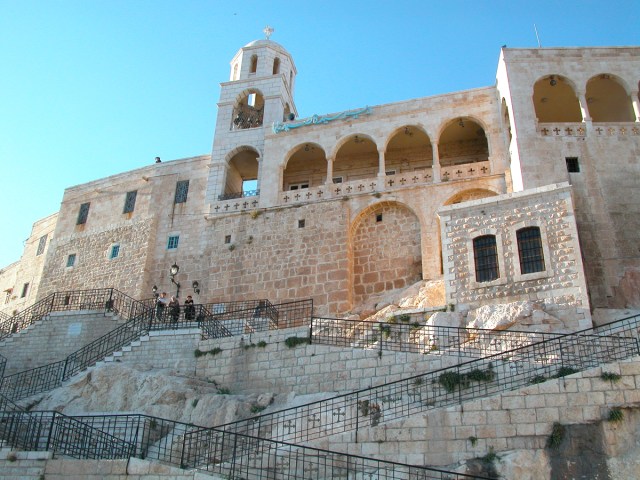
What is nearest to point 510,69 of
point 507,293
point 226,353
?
point 507,293

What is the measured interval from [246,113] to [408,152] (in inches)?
332

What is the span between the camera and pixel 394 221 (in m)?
25.1

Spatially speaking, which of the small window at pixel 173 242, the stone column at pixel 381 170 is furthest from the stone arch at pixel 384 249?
the small window at pixel 173 242

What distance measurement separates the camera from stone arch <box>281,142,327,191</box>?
29.2m

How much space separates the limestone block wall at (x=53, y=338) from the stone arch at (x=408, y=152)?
1344cm

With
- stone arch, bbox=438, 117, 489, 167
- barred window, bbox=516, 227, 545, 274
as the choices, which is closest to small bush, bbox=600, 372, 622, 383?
barred window, bbox=516, 227, 545, 274

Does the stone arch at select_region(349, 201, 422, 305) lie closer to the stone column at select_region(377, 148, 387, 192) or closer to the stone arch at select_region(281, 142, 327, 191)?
the stone column at select_region(377, 148, 387, 192)

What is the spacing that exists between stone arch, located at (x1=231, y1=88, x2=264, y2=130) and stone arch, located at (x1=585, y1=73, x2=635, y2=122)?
14691mm

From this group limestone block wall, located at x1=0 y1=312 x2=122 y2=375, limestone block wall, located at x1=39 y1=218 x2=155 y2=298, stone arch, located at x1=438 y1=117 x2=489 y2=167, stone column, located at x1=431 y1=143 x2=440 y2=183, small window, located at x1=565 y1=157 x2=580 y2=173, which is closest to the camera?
small window, located at x1=565 y1=157 x2=580 y2=173

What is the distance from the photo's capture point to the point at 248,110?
31.5m

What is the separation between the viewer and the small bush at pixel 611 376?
12.2 meters

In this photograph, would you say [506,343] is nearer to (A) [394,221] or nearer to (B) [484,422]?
(B) [484,422]

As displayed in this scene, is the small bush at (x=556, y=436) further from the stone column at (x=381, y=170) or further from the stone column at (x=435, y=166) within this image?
the stone column at (x=381, y=170)

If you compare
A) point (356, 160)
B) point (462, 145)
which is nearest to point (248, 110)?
point (356, 160)
